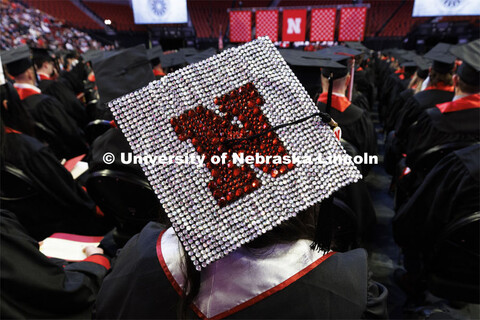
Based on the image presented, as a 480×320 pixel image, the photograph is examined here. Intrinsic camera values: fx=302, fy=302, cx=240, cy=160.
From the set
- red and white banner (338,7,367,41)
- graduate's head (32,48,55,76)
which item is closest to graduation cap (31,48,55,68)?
graduate's head (32,48,55,76)

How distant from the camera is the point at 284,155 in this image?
0.80 metres

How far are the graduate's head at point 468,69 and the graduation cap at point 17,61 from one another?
14.4ft

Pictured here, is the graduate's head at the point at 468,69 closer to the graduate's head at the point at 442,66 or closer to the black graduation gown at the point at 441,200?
the black graduation gown at the point at 441,200

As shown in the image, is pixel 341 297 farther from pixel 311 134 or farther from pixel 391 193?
pixel 391 193

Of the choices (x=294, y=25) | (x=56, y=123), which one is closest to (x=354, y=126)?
(x=56, y=123)

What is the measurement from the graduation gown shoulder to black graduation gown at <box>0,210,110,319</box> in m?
1.00

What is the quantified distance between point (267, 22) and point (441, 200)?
388 inches

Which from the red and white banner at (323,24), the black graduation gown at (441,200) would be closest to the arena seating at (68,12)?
the red and white banner at (323,24)

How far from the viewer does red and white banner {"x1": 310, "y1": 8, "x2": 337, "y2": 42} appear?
10.5 metres

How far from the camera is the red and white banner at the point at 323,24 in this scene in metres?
10.5

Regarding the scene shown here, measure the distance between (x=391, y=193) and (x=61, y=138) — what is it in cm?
455

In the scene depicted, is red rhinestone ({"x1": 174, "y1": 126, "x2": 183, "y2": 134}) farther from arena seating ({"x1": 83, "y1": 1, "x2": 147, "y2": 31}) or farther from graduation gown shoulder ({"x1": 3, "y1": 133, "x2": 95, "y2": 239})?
arena seating ({"x1": 83, "y1": 1, "x2": 147, "y2": 31})

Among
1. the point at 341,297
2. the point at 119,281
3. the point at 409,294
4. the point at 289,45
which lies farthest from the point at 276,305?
the point at 289,45

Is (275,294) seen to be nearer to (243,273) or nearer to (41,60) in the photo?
(243,273)
